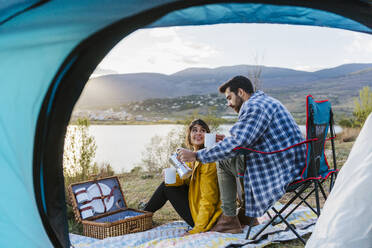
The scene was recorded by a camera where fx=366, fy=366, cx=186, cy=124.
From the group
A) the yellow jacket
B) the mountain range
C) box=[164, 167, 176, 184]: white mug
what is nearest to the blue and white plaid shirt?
the yellow jacket

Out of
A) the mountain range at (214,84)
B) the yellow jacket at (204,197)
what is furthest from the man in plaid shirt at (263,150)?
the mountain range at (214,84)

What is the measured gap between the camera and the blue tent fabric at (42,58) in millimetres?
1663

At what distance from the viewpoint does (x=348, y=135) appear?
948 centimetres

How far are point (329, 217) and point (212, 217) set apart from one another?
1.57m

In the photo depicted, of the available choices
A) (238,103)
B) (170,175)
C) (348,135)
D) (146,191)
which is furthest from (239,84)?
(348,135)

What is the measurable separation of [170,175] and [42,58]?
1453 mm

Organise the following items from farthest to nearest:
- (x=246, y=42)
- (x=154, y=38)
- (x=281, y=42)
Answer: (x=154, y=38), (x=281, y=42), (x=246, y=42)

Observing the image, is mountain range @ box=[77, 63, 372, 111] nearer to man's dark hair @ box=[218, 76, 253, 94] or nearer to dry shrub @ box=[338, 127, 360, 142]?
dry shrub @ box=[338, 127, 360, 142]

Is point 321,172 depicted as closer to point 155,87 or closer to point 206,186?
point 206,186

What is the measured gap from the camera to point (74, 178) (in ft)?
14.8

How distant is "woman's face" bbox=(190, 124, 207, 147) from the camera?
2.99m

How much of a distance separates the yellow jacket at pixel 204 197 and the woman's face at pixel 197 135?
0.17 metres

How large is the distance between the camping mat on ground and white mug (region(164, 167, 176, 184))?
0.42m

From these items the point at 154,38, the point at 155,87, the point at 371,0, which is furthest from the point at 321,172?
the point at 154,38
